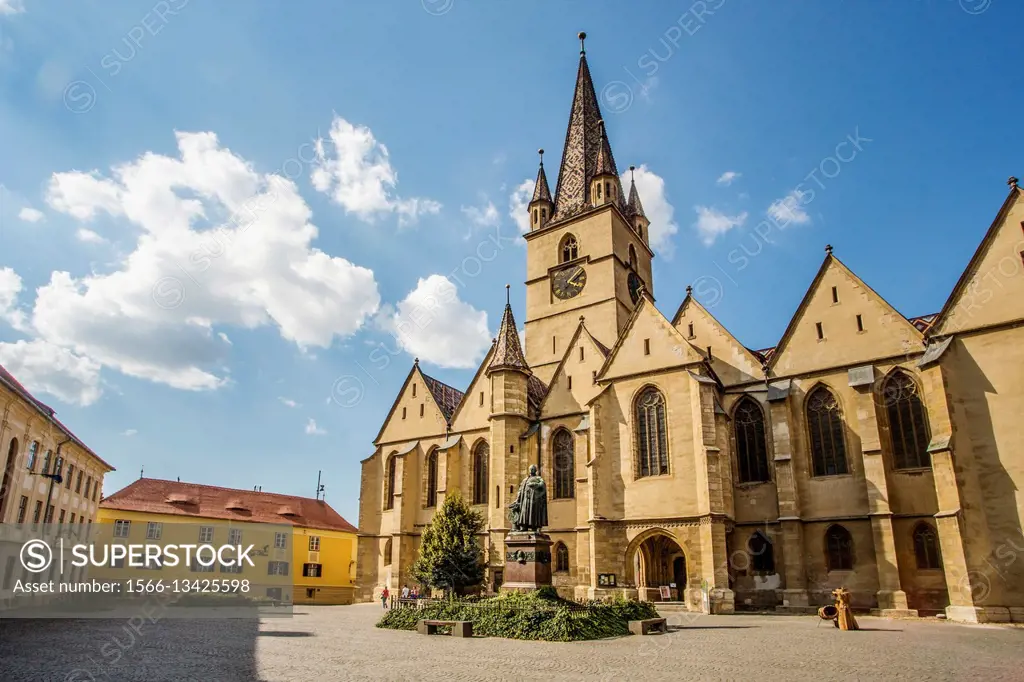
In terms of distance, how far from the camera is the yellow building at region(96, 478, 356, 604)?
149ft

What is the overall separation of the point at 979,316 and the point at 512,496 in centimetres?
2120

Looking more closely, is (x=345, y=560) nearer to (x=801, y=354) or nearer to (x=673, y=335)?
(x=673, y=335)

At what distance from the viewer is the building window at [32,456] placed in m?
30.0

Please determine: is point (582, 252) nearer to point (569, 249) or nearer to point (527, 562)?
point (569, 249)

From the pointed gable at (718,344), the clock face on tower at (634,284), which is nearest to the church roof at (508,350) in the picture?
the pointed gable at (718,344)

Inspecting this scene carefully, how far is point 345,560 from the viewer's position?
51.3m

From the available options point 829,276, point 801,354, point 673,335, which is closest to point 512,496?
point 673,335

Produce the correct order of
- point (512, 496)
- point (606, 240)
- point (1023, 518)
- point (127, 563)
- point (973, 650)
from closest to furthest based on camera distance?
point (973, 650), point (1023, 518), point (512, 496), point (606, 240), point (127, 563)

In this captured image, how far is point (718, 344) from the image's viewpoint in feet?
103

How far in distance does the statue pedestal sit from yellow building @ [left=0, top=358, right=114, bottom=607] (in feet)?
67.2

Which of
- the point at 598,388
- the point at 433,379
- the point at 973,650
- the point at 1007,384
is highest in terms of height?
the point at 433,379

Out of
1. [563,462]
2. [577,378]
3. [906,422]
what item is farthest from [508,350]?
[906,422]

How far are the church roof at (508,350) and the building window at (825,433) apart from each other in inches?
572

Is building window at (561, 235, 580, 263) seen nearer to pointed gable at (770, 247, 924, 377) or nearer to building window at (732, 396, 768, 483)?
pointed gable at (770, 247, 924, 377)
